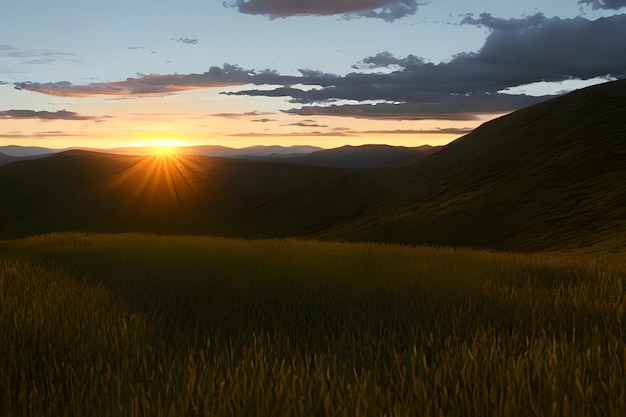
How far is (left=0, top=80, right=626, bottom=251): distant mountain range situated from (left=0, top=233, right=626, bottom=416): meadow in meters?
25.9

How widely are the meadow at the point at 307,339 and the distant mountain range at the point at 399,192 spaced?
25914 mm

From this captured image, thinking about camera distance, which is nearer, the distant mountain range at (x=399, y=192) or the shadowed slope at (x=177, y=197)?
the distant mountain range at (x=399, y=192)

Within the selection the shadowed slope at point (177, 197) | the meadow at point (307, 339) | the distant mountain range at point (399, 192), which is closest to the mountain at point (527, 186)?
the distant mountain range at point (399, 192)

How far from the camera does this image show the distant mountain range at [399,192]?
1991 inches

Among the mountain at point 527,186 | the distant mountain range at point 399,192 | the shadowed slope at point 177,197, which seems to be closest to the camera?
the mountain at point 527,186

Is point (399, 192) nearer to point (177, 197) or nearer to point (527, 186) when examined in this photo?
point (527, 186)

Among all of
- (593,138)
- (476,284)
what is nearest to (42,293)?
(476,284)

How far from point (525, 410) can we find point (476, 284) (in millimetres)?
6068

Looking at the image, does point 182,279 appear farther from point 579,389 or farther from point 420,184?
point 420,184

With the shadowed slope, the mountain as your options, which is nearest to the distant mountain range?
the mountain

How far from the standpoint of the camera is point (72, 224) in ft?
404

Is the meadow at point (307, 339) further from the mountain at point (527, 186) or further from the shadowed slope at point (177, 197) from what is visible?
the shadowed slope at point (177, 197)

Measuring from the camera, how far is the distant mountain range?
5056 cm

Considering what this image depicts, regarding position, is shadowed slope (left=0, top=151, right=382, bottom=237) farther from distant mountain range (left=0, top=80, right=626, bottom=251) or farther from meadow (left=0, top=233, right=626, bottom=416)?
meadow (left=0, top=233, right=626, bottom=416)
